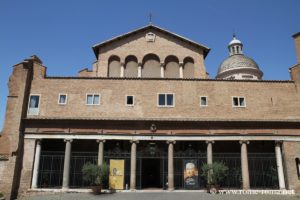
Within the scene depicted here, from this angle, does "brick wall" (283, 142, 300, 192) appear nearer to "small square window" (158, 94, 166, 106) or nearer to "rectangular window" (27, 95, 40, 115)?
"small square window" (158, 94, 166, 106)

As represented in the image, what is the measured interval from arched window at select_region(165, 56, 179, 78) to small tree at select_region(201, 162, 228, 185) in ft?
34.2

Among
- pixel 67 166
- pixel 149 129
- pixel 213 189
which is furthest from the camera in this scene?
pixel 149 129

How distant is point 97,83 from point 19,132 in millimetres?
6601

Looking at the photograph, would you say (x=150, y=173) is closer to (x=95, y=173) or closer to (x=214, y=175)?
(x=95, y=173)

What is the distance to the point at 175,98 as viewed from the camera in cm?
2309

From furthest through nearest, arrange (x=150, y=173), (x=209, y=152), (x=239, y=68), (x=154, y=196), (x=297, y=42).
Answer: (x=239, y=68) → (x=297, y=42) → (x=150, y=173) → (x=209, y=152) → (x=154, y=196)

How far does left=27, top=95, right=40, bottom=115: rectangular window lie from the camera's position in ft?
73.4

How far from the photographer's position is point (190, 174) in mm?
21312

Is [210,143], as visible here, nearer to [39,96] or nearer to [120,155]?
[120,155]

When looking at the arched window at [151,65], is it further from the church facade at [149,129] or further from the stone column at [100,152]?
the stone column at [100,152]

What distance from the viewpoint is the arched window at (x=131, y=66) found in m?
28.0

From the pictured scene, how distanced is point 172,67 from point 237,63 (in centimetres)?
1683

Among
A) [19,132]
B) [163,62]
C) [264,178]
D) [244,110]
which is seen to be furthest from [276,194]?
[19,132]

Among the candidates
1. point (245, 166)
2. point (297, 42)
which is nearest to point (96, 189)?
point (245, 166)
